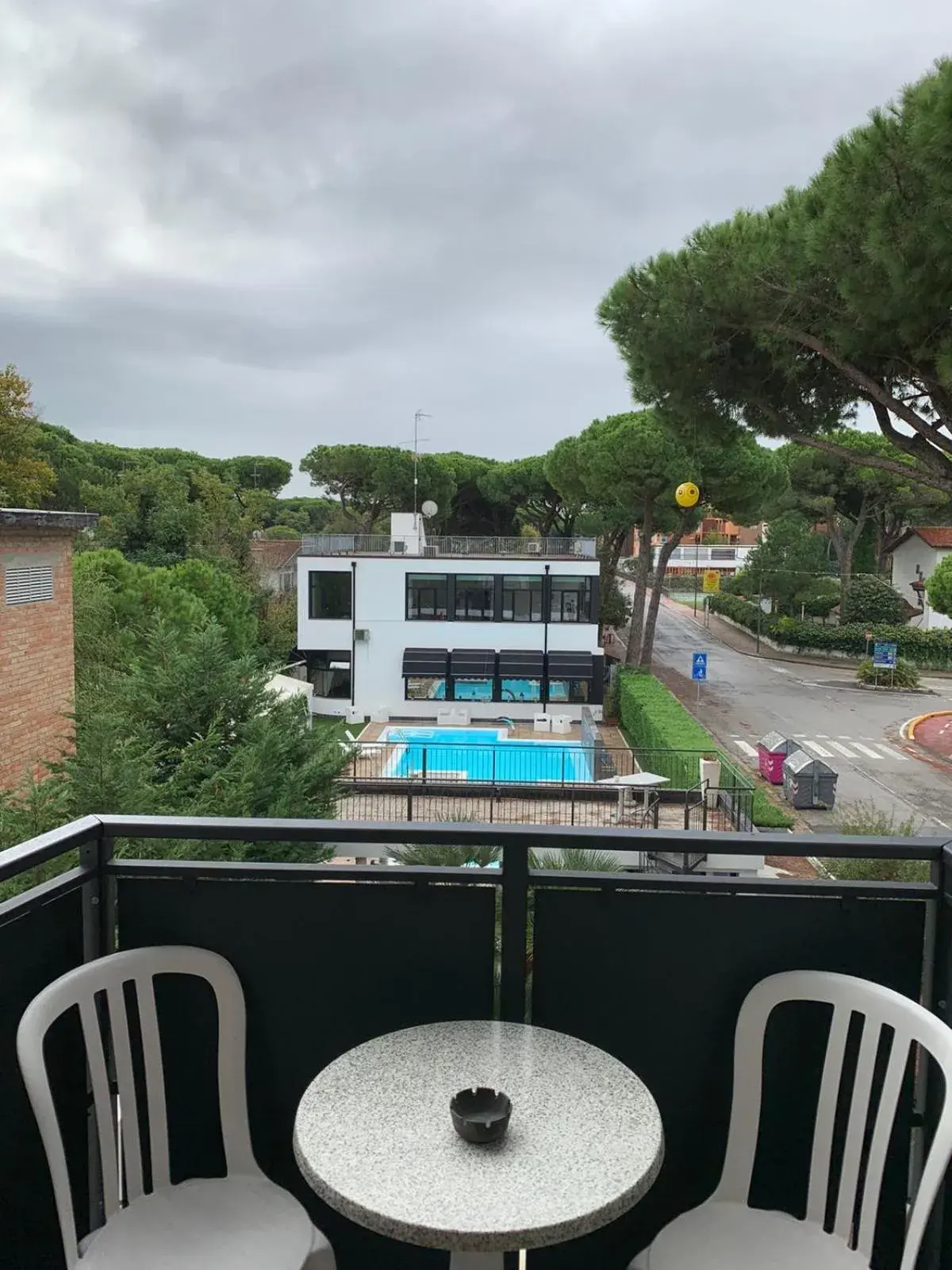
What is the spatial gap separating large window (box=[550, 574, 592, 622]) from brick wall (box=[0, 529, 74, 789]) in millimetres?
14189

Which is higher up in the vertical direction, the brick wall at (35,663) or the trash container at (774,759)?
the brick wall at (35,663)

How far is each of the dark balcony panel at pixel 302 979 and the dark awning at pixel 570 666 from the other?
20948 mm

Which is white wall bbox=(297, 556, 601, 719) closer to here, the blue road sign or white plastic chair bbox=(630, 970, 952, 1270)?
the blue road sign

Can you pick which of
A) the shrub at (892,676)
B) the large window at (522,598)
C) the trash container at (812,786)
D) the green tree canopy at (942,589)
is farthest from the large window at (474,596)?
the shrub at (892,676)

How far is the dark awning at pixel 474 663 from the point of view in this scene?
22734 millimetres

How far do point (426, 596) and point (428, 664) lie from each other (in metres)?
1.79

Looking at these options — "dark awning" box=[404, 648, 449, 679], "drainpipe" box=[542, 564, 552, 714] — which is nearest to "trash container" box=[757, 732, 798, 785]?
"drainpipe" box=[542, 564, 552, 714]

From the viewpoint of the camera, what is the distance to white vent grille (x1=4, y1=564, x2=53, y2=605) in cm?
918

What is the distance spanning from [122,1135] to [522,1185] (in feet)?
2.61

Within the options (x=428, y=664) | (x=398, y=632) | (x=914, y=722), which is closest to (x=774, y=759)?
(x=914, y=722)

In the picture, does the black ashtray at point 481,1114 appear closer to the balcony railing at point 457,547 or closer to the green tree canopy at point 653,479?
the balcony railing at point 457,547

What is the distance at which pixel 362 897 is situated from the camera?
5.67 feet

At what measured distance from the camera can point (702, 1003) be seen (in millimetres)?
1722

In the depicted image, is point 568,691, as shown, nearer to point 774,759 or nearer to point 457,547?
point 457,547
